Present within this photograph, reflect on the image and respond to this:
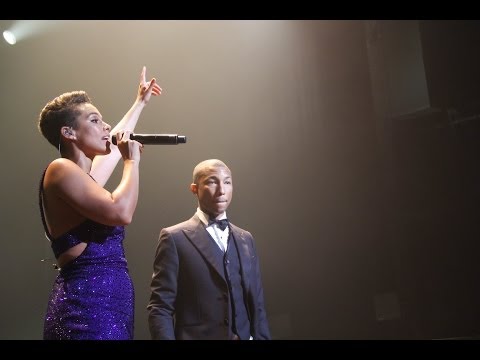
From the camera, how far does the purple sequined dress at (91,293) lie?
1.61 meters

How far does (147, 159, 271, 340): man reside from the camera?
205cm

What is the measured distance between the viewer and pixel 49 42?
10.1 ft

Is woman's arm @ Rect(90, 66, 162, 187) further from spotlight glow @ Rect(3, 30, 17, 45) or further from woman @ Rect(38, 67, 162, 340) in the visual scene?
spotlight glow @ Rect(3, 30, 17, 45)

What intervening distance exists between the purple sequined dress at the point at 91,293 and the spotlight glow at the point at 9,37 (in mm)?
1845

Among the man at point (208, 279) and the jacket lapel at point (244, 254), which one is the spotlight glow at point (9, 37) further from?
the jacket lapel at point (244, 254)

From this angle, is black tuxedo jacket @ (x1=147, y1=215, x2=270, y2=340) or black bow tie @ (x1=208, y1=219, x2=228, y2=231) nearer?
black tuxedo jacket @ (x1=147, y1=215, x2=270, y2=340)

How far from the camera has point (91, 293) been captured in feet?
5.35

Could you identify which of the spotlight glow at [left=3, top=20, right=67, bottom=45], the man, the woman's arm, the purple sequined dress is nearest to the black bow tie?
the man

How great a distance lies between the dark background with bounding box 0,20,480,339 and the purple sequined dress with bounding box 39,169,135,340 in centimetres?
134

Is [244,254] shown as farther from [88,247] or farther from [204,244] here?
[88,247]

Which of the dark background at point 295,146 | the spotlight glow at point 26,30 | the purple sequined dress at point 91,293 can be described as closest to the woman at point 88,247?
the purple sequined dress at point 91,293

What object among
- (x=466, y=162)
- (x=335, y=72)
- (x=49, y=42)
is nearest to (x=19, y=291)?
(x=49, y=42)

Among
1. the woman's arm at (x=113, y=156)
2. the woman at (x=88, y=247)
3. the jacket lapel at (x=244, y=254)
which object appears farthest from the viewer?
the jacket lapel at (x=244, y=254)
